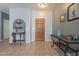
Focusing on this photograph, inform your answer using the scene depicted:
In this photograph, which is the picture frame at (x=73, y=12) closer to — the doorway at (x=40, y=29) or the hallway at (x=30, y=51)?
the hallway at (x=30, y=51)

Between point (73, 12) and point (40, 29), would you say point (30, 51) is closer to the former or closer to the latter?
point (73, 12)

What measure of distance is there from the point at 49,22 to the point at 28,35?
2074 millimetres

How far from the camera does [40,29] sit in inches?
420

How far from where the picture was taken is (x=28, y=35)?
919 centimetres

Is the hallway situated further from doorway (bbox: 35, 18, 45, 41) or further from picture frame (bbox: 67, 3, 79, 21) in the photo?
doorway (bbox: 35, 18, 45, 41)

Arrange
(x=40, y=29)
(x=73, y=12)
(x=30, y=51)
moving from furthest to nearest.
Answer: (x=40, y=29) → (x=30, y=51) → (x=73, y=12)

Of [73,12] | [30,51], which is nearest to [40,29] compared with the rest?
[30,51]

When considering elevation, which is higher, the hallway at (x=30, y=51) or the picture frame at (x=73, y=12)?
the picture frame at (x=73, y=12)

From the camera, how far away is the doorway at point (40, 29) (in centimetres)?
1048

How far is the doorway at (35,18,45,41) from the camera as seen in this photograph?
10.5 m

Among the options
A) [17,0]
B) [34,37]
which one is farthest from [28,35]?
[17,0]

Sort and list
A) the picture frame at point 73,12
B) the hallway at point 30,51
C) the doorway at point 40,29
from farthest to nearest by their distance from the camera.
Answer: the doorway at point 40,29, the hallway at point 30,51, the picture frame at point 73,12

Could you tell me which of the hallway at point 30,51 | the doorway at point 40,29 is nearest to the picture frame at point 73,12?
the hallway at point 30,51

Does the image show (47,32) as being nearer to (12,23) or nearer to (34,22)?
(34,22)
